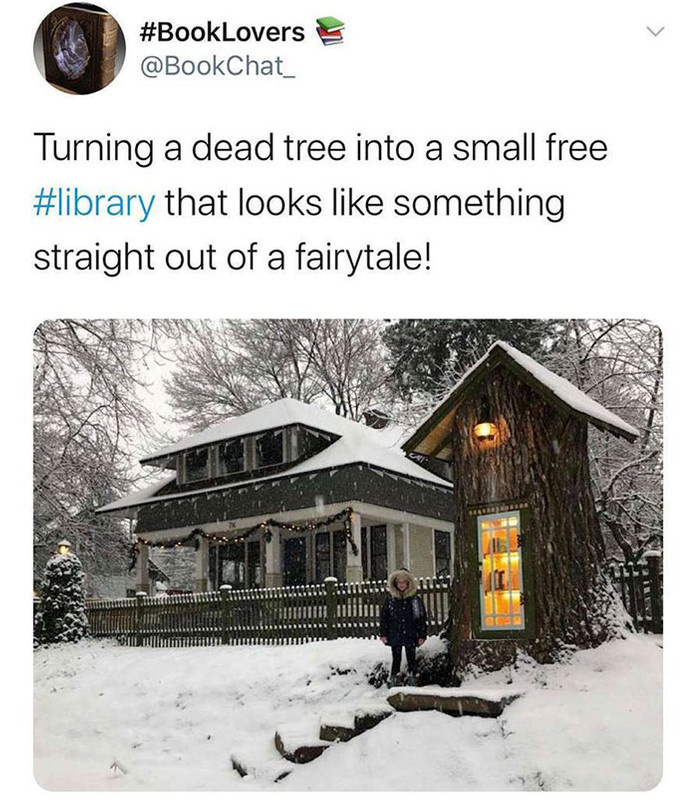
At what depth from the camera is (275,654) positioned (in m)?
9.45

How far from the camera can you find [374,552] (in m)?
12.4

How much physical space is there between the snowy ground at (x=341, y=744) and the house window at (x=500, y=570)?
1.56 ft

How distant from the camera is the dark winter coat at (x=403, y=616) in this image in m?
8.31

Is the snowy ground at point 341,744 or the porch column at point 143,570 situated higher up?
the porch column at point 143,570

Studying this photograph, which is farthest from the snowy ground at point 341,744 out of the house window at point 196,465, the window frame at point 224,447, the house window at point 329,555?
the house window at point 329,555

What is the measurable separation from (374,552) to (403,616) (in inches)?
160

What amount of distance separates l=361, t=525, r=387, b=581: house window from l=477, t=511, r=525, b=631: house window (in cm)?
424

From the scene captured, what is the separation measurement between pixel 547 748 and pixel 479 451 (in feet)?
8.41
